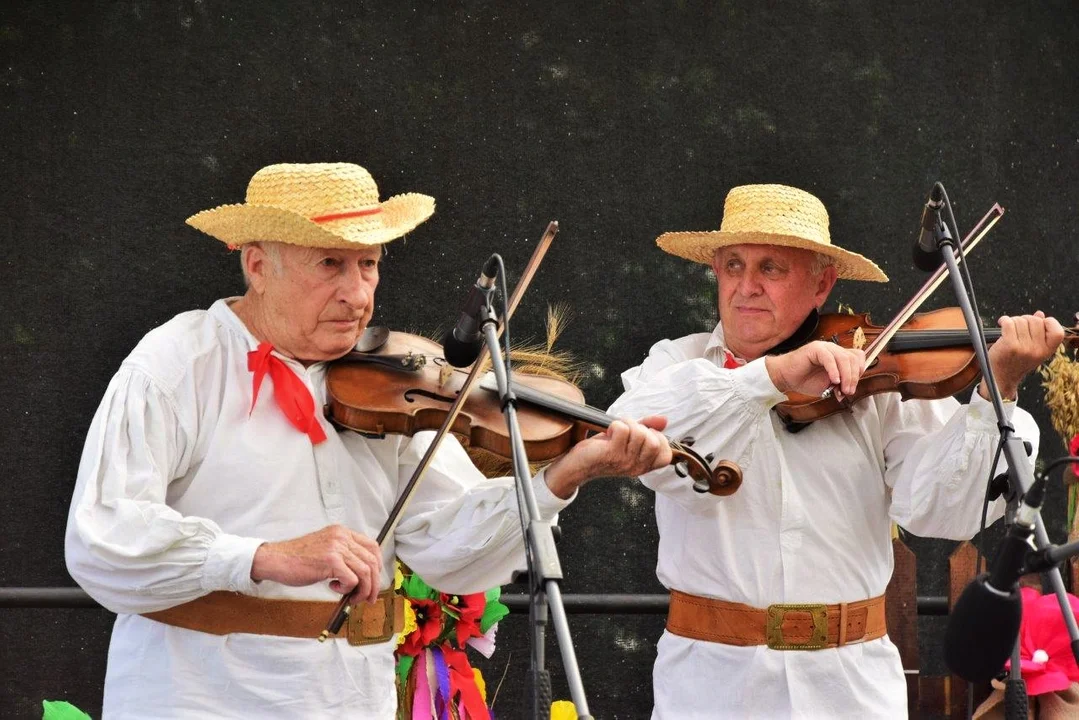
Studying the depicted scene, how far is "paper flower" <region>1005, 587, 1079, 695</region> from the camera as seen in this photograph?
314 cm

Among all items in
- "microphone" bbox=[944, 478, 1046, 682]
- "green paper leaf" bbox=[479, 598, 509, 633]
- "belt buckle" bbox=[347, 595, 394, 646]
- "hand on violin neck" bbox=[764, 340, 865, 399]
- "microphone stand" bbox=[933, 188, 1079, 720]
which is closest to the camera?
"microphone" bbox=[944, 478, 1046, 682]

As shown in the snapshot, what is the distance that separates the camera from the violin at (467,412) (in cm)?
264

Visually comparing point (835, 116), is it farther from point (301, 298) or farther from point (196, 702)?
point (196, 702)

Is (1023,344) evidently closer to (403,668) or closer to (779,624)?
(779,624)

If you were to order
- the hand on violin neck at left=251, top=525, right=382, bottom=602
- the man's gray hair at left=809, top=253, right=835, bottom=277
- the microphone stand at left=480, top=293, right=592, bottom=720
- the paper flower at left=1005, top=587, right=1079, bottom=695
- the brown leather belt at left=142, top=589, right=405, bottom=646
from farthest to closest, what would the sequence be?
the man's gray hair at left=809, top=253, right=835, bottom=277 → the paper flower at left=1005, top=587, right=1079, bottom=695 → the brown leather belt at left=142, top=589, right=405, bottom=646 → the hand on violin neck at left=251, top=525, right=382, bottom=602 → the microphone stand at left=480, top=293, right=592, bottom=720

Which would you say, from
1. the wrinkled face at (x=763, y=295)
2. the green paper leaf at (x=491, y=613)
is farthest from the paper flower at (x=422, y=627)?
the wrinkled face at (x=763, y=295)

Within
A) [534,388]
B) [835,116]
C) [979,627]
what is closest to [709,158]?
[835,116]

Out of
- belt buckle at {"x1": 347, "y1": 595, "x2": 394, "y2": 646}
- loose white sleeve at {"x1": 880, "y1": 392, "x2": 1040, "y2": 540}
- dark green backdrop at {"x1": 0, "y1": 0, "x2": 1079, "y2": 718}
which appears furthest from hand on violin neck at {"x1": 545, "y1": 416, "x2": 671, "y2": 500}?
dark green backdrop at {"x1": 0, "y1": 0, "x2": 1079, "y2": 718}

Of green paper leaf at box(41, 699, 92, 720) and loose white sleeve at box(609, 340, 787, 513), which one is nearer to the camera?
loose white sleeve at box(609, 340, 787, 513)

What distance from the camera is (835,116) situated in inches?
186

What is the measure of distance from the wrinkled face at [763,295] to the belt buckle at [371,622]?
1002 mm

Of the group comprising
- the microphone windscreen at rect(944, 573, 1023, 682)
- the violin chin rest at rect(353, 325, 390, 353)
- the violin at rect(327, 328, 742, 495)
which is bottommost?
Result: the microphone windscreen at rect(944, 573, 1023, 682)

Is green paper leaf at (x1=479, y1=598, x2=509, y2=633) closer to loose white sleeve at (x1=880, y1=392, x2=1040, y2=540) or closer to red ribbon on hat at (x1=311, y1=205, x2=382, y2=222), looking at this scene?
loose white sleeve at (x1=880, y1=392, x2=1040, y2=540)

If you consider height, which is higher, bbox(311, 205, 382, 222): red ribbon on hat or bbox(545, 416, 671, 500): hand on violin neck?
bbox(311, 205, 382, 222): red ribbon on hat
